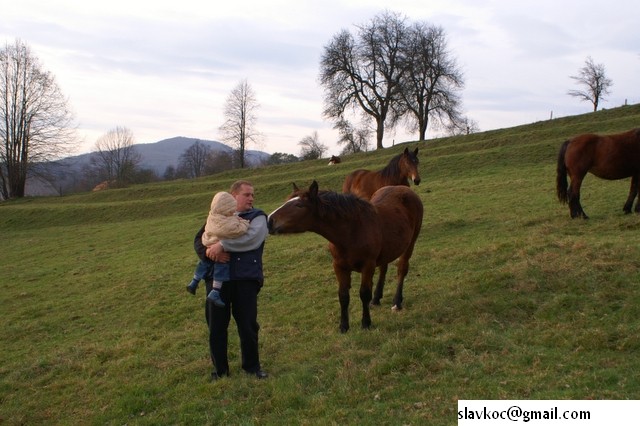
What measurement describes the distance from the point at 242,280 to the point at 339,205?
1.59m

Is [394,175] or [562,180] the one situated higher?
[394,175]

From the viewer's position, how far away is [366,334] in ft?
19.7

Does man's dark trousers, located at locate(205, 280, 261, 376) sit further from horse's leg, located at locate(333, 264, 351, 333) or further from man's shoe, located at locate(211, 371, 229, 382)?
horse's leg, located at locate(333, 264, 351, 333)

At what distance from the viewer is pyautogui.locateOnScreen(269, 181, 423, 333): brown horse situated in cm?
571

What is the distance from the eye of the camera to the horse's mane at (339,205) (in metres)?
5.91

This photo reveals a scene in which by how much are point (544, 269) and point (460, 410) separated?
389 centimetres

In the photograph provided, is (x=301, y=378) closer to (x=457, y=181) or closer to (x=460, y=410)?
(x=460, y=410)

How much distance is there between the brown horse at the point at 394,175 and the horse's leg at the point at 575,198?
3374 millimetres

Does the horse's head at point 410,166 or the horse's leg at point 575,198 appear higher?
the horse's head at point 410,166

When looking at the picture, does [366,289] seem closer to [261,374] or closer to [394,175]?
[261,374]

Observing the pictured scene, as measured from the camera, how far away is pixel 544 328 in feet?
18.2

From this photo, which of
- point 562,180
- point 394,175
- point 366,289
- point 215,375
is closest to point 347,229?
point 366,289

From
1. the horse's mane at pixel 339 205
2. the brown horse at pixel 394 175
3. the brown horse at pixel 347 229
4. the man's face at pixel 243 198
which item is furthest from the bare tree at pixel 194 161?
the man's face at pixel 243 198

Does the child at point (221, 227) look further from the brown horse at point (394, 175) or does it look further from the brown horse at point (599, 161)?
the brown horse at point (599, 161)
